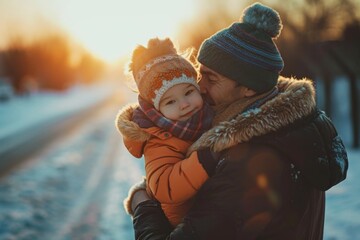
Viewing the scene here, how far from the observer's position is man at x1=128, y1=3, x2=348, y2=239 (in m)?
1.46

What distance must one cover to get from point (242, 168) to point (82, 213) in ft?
15.8

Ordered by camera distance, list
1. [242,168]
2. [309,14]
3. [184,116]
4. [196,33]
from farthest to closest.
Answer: [196,33]
[309,14]
[184,116]
[242,168]

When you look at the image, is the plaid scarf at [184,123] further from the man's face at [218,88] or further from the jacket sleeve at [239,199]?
the jacket sleeve at [239,199]

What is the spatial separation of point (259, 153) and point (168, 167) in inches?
15.8

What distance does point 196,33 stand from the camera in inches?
1249

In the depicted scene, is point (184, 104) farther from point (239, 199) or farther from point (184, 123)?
point (239, 199)

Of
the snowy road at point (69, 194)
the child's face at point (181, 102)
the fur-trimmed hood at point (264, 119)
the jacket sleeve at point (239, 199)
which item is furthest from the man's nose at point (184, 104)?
the snowy road at point (69, 194)

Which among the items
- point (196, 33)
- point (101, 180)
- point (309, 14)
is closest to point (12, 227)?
point (101, 180)

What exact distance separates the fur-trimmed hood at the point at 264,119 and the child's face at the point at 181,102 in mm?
228

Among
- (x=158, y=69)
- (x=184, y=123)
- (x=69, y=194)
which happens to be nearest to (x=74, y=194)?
(x=69, y=194)

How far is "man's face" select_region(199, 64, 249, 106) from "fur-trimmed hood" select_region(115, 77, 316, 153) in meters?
0.22

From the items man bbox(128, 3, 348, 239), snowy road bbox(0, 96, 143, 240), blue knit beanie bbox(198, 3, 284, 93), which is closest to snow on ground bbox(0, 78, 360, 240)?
snowy road bbox(0, 96, 143, 240)

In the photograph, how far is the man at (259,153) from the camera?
4.79 ft

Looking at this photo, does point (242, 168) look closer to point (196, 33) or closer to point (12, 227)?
point (12, 227)
